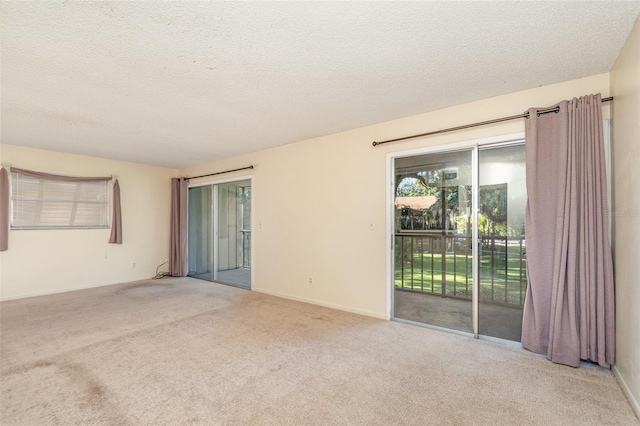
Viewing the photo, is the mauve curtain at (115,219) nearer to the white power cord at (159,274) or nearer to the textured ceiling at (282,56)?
the white power cord at (159,274)

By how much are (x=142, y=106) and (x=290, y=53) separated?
73.7 inches

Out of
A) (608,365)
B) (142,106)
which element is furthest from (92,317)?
(608,365)

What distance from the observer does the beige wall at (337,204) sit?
10.1 ft

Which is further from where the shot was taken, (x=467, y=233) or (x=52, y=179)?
(x=52, y=179)

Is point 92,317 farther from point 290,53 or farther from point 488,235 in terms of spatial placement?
point 488,235

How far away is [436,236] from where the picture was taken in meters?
3.44

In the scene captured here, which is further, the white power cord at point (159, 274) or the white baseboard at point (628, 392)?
the white power cord at point (159, 274)

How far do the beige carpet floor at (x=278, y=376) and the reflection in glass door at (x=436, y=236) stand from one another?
0.64 m

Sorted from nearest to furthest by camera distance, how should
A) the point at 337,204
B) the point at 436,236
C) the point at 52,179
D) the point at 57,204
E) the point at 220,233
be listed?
the point at 436,236
the point at 337,204
the point at 52,179
the point at 57,204
the point at 220,233

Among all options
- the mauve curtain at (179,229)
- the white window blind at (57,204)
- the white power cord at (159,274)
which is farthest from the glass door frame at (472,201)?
the white window blind at (57,204)

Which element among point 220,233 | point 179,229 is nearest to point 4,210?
point 179,229

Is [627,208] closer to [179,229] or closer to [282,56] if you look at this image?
[282,56]

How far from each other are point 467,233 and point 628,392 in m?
1.59

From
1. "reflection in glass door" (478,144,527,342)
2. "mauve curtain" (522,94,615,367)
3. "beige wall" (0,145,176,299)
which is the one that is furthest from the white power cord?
"mauve curtain" (522,94,615,367)
